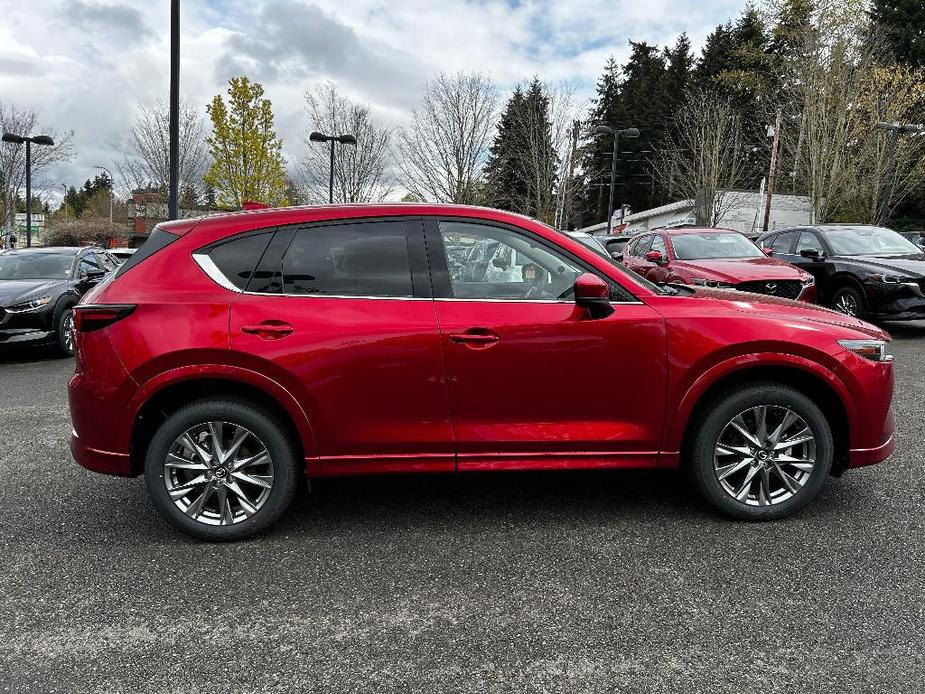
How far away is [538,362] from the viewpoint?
3.59 metres

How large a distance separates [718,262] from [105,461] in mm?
8495

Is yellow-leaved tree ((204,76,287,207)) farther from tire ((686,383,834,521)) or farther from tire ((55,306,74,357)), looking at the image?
tire ((686,383,834,521))

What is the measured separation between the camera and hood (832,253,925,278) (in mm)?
10039

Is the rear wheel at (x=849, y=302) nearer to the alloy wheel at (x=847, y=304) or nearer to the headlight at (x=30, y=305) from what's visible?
the alloy wheel at (x=847, y=304)

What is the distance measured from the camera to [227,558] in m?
3.52

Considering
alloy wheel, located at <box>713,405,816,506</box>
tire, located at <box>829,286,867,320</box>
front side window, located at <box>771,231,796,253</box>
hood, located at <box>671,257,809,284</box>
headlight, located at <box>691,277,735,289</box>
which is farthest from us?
front side window, located at <box>771,231,796,253</box>

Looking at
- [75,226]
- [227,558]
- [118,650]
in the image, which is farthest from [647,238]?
[75,226]

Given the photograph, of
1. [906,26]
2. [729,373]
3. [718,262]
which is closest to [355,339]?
[729,373]

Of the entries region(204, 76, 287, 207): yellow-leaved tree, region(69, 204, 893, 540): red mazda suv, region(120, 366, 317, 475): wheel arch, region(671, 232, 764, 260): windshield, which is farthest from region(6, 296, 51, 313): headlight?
region(204, 76, 287, 207): yellow-leaved tree

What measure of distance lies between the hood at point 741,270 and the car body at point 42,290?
330 inches

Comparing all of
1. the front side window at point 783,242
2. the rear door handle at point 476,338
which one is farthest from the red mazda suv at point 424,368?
the front side window at point 783,242

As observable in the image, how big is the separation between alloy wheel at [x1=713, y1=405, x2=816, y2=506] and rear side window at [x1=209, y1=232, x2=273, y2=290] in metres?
2.58

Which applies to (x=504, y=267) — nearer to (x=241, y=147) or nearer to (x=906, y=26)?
(x=241, y=147)

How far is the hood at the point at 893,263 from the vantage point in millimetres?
10039
